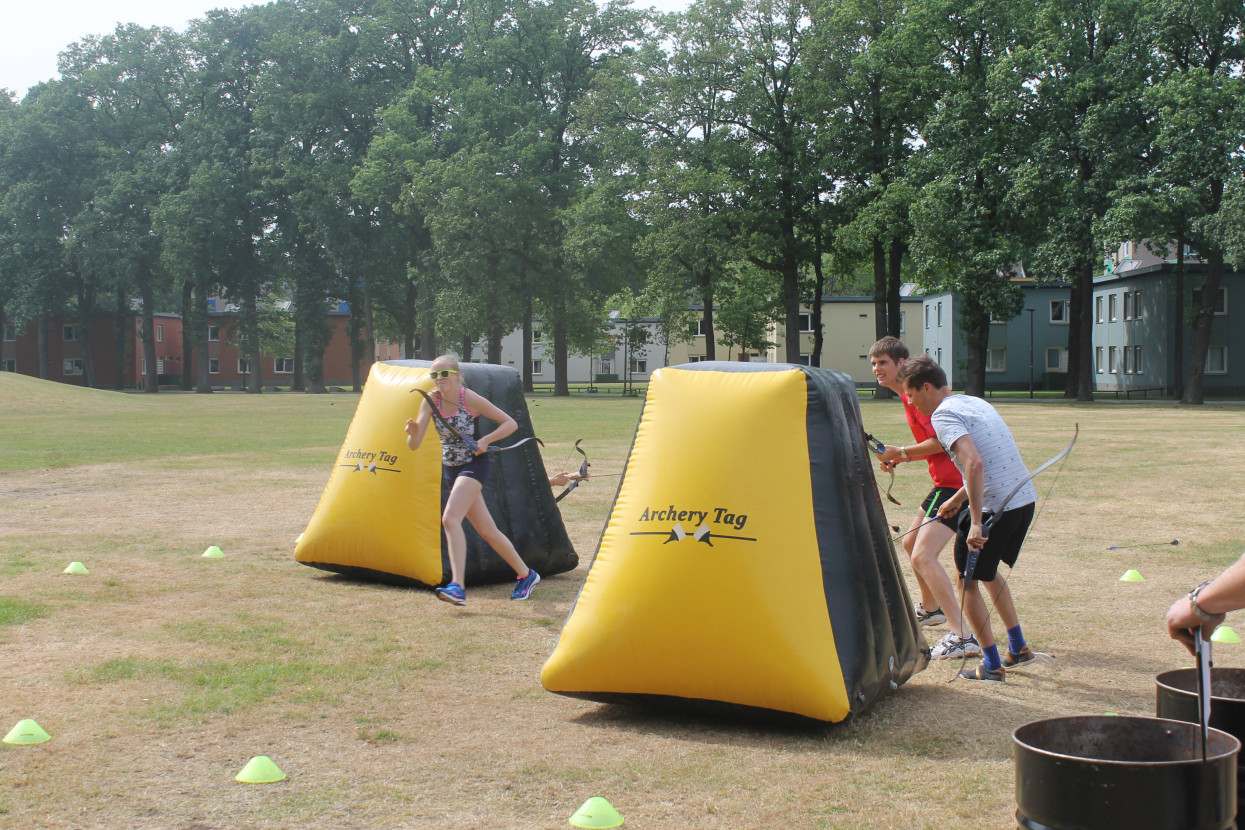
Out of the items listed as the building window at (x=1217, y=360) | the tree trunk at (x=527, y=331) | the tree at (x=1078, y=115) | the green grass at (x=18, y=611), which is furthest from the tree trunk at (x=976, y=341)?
the green grass at (x=18, y=611)

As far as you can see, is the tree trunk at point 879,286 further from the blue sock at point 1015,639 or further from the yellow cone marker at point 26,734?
the yellow cone marker at point 26,734

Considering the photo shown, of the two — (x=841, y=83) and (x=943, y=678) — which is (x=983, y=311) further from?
(x=943, y=678)

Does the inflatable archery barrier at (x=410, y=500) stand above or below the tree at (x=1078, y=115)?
below

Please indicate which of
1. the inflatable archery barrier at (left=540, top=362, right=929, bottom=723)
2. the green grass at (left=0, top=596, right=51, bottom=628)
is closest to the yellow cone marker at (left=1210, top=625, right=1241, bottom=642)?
the inflatable archery barrier at (left=540, top=362, right=929, bottom=723)

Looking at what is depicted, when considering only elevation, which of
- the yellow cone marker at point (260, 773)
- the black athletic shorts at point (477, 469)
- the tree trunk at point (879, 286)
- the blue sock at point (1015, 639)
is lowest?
the yellow cone marker at point (260, 773)

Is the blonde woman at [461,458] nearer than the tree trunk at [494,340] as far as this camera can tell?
Yes

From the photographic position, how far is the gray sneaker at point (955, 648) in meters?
6.70

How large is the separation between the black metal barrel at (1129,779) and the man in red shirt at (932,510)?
3070 mm

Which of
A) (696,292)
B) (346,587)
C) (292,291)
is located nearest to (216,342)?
(292,291)

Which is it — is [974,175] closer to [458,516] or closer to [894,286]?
[894,286]

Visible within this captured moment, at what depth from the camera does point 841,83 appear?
49438 millimetres

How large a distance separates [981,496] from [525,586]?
386cm

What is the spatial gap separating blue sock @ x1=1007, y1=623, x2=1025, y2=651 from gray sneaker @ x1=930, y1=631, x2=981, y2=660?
183mm

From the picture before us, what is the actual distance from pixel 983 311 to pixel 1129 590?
40.5m
